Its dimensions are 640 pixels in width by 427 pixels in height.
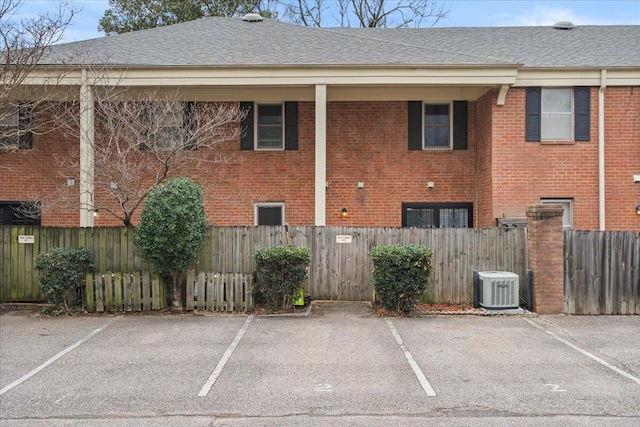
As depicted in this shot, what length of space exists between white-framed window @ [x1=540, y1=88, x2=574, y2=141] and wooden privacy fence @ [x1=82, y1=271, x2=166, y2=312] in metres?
10.0

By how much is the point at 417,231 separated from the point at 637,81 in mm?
7307

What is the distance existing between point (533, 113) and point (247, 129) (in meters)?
7.37

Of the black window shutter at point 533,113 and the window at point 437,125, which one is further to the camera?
the window at point 437,125

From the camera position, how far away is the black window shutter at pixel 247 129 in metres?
15.5

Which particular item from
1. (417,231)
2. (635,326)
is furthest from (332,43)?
(635,326)

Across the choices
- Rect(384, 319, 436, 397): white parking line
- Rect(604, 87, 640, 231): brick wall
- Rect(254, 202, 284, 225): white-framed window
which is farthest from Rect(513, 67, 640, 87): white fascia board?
Rect(384, 319, 436, 397): white parking line

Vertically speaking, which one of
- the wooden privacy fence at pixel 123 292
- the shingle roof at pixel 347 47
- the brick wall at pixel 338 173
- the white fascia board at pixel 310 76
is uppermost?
the shingle roof at pixel 347 47

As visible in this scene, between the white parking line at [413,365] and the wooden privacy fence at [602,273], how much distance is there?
3776 mm

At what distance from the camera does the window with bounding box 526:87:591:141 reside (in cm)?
1445

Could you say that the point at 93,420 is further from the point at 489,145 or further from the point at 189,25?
the point at 189,25

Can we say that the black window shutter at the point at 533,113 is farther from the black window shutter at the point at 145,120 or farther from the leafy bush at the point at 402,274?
the black window shutter at the point at 145,120

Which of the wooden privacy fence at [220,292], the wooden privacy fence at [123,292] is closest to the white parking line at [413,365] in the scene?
the wooden privacy fence at [220,292]

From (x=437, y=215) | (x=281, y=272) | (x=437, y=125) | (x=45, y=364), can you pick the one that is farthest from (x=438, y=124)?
(x=45, y=364)

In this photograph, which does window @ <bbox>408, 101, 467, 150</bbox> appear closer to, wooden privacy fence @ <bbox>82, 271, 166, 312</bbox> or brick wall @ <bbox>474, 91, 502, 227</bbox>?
brick wall @ <bbox>474, 91, 502, 227</bbox>
